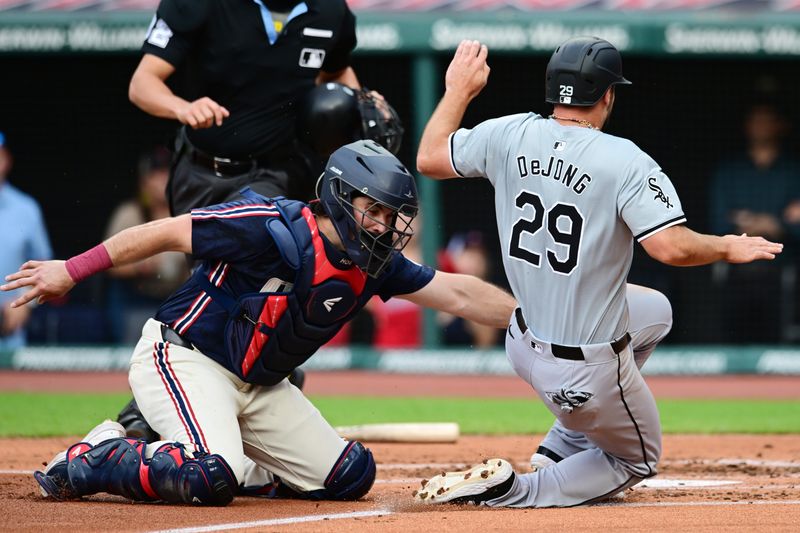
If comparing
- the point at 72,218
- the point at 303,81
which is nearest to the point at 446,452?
the point at 303,81

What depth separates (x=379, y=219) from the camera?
174 inches

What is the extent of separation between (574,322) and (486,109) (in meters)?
8.71

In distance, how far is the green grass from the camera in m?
7.69

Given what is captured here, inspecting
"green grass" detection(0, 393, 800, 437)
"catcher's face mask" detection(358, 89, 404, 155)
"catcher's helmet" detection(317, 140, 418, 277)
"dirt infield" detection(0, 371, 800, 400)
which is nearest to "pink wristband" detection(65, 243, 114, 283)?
"catcher's helmet" detection(317, 140, 418, 277)

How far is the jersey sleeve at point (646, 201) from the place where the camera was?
4121mm

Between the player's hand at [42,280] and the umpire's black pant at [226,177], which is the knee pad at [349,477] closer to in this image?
the player's hand at [42,280]

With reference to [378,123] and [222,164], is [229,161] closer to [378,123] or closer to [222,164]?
[222,164]

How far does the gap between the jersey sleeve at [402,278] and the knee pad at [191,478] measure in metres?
0.93

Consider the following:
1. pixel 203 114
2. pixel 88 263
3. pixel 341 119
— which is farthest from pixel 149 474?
pixel 341 119

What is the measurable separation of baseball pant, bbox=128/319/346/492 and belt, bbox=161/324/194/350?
2 centimetres

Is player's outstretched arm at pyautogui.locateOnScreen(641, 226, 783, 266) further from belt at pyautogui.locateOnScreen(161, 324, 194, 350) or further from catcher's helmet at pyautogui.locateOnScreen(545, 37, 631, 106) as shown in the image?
belt at pyautogui.locateOnScreen(161, 324, 194, 350)

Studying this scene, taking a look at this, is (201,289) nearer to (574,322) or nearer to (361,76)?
(574,322)

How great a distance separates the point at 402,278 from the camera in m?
4.78

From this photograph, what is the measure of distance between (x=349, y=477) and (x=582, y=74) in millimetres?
1722
